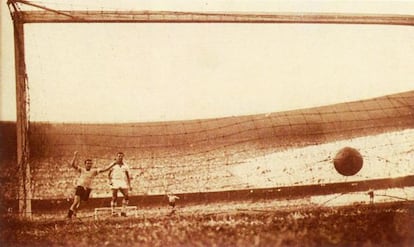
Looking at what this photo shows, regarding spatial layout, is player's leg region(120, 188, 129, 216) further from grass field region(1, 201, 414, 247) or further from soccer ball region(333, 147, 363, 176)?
soccer ball region(333, 147, 363, 176)

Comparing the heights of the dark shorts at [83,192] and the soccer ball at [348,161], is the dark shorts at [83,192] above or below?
below

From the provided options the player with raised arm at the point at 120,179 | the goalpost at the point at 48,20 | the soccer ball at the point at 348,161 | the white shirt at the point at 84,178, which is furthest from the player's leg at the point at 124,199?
the soccer ball at the point at 348,161

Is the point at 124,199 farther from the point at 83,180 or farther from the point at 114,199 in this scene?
the point at 83,180

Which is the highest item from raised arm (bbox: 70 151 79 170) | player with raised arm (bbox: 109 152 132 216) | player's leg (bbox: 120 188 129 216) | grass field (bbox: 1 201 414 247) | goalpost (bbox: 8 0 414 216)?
goalpost (bbox: 8 0 414 216)

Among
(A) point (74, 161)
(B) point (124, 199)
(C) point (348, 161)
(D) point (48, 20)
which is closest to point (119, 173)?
(B) point (124, 199)

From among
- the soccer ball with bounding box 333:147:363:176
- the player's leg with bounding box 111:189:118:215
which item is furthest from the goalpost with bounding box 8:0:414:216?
the soccer ball with bounding box 333:147:363:176

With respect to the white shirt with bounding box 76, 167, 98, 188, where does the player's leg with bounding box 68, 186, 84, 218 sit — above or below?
below

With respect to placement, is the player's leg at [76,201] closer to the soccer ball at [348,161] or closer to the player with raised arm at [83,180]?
the player with raised arm at [83,180]
